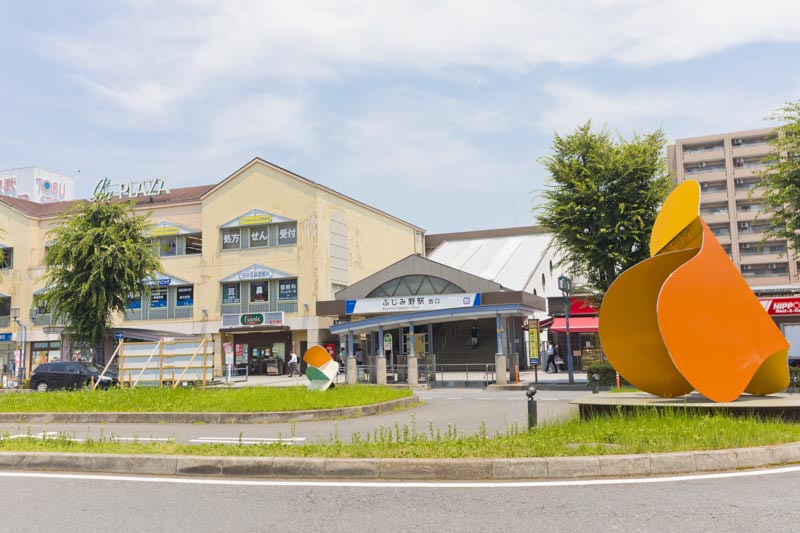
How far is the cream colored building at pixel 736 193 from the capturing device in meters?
68.8

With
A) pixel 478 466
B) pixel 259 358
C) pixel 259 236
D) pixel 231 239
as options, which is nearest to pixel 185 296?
pixel 231 239

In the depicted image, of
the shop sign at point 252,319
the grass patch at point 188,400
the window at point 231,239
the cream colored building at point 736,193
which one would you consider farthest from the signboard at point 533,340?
the cream colored building at point 736,193

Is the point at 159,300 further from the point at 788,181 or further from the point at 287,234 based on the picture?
the point at 788,181

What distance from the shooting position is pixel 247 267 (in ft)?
154

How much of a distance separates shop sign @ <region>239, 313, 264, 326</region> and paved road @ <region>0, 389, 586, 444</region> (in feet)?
88.5

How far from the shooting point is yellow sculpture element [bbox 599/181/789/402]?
1106 cm

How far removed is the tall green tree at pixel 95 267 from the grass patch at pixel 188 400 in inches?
472

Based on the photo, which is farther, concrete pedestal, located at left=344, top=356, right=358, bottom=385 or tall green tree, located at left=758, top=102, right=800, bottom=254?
concrete pedestal, located at left=344, top=356, right=358, bottom=385

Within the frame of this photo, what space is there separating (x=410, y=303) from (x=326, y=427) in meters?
26.9

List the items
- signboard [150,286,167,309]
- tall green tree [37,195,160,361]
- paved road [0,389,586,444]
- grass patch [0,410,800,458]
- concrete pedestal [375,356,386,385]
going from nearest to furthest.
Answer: grass patch [0,410,800,458] → paved road [0,389,586,444] → concrete pedestal [375,356,386,385] → tall green tree [37,195,160,361] → signboard [150,286,167,309]

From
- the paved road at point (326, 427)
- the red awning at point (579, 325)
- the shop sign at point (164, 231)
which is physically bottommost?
the paved road at point (326, 427)

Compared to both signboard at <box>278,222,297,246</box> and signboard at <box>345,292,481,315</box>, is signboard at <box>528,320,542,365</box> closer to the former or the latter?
signboard at <box>345,292,481,315</box>

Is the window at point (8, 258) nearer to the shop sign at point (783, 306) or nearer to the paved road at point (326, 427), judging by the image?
the paved road at point (326, 427)

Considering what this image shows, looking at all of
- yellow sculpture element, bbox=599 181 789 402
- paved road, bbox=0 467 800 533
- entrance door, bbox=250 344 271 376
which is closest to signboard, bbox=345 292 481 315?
entrance door, bbox=250 344 271 376
